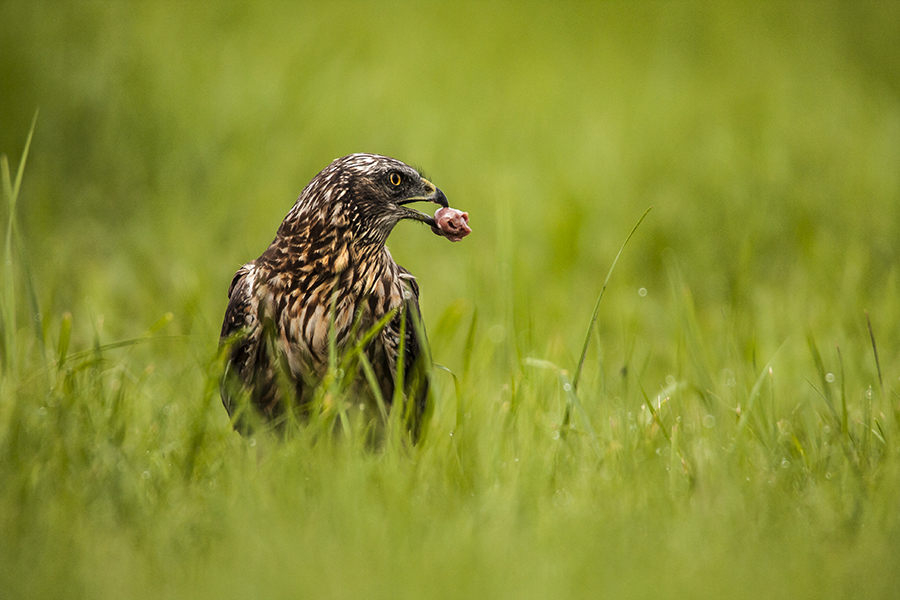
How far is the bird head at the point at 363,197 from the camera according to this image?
3348mm

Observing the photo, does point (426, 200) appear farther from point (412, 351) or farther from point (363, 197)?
point (412, 351)

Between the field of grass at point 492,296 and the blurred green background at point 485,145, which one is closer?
the field of grass at point 492,296

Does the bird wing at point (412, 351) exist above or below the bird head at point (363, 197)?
below

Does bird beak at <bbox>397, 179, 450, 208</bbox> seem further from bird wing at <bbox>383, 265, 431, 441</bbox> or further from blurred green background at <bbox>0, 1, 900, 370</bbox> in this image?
blurred green background at <bbox>0, 1, 900, 370</bbox>

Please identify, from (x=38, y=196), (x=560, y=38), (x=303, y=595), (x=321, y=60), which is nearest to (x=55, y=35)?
(x=38, y=196)

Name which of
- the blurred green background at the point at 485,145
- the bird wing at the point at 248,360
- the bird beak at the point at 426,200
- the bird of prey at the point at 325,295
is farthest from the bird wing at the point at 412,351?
the blurred green background at the point at 485,145

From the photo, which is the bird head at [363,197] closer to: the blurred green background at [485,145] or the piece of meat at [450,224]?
the piece of meat at [450,224]

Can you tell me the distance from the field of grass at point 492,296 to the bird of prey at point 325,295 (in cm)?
22

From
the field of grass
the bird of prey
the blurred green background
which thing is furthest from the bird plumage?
the blurred green background

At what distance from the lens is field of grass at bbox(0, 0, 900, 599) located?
2.29 meters

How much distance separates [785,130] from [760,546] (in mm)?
6933

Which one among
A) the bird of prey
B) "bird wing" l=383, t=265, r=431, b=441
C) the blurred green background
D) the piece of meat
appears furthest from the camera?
the blurred green background

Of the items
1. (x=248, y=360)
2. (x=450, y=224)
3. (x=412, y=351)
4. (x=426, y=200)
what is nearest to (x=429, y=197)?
(x=426, y=200)

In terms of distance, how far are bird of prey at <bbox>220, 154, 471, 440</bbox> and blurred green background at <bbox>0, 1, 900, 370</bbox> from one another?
7.30 feet
